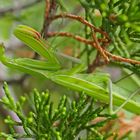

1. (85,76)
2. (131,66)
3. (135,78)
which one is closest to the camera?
(131,66)

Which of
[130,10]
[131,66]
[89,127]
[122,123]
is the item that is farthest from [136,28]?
[122,123]

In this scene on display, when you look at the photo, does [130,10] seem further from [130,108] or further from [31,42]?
[130,108]

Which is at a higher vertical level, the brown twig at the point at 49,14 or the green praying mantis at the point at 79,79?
the brown twig at the point at 49,14

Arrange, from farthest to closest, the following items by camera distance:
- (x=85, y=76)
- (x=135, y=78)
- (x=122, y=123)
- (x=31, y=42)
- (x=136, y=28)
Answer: (x=122, y=123), (x=135, y=78), (x=85, y=76), (x=31, y=42), (x=136, y=28)

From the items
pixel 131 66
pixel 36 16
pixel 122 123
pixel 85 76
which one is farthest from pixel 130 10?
pixel 36 16

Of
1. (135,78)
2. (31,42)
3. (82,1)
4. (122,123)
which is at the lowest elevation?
(122,123)

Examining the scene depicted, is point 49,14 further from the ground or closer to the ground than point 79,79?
further from the ground

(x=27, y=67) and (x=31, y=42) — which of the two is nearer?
(x=31, y=42)

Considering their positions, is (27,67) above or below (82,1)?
below

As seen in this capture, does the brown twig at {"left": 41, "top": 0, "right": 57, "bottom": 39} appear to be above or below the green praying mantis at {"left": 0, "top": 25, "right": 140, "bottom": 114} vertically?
above

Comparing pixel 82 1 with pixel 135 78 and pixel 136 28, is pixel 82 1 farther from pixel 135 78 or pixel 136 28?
pixel 135 78
